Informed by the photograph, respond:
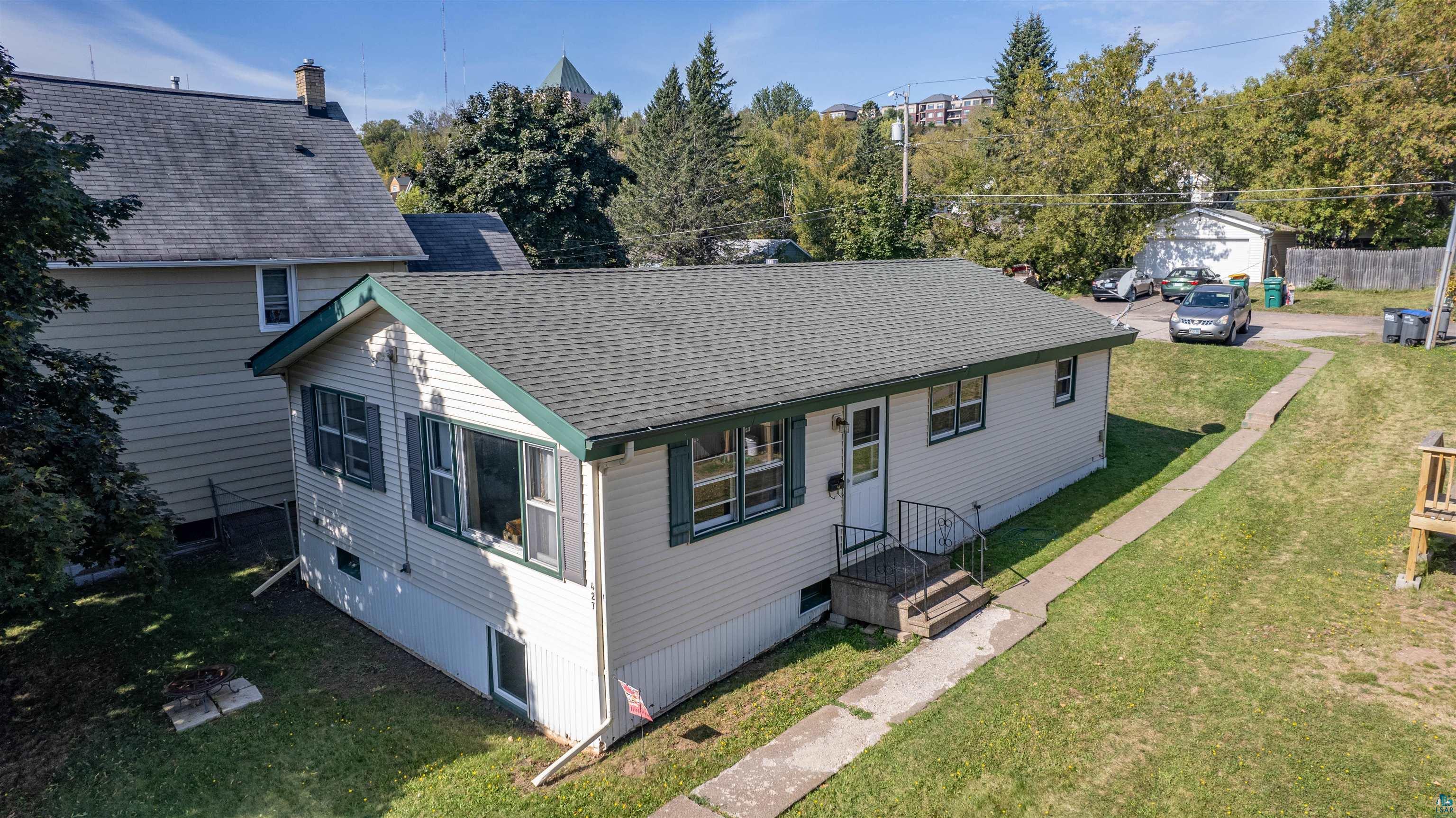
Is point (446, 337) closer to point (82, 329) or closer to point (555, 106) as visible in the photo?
point (82, 329)

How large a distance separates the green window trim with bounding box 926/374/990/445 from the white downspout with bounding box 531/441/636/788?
573cm

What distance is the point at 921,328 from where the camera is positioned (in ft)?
45.5

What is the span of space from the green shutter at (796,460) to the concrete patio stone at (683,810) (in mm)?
3775

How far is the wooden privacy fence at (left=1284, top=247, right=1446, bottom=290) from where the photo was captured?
36188 millimetres

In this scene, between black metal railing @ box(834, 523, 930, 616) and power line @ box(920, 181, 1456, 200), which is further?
power line @ box(920, 181, 1456, 200)

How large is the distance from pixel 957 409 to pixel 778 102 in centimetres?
12774

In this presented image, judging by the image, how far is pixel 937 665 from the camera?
32.6ft

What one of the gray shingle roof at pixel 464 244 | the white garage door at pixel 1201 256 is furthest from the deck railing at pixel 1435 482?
the white garage door at pixel 1201 256

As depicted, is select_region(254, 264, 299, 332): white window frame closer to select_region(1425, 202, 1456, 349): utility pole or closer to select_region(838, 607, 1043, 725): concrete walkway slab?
select_region(838, 607, 1043, 725): concrete walkway slab

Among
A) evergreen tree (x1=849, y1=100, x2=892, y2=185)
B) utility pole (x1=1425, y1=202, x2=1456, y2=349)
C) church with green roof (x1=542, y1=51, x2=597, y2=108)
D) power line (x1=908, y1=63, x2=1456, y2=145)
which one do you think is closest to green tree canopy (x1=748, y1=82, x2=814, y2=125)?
church with green roof (x1=542, y1=51, x2=597, y2=108)

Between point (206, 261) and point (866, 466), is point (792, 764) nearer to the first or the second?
point (866, 466)

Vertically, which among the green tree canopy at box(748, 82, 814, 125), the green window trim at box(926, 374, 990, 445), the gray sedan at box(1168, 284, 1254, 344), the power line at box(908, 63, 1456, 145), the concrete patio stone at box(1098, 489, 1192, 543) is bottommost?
the concrete patio stone at box(1098, 489, 1192, 543)

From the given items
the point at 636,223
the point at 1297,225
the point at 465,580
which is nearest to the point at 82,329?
the point at 465,580

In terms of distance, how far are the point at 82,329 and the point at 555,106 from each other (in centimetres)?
2520
